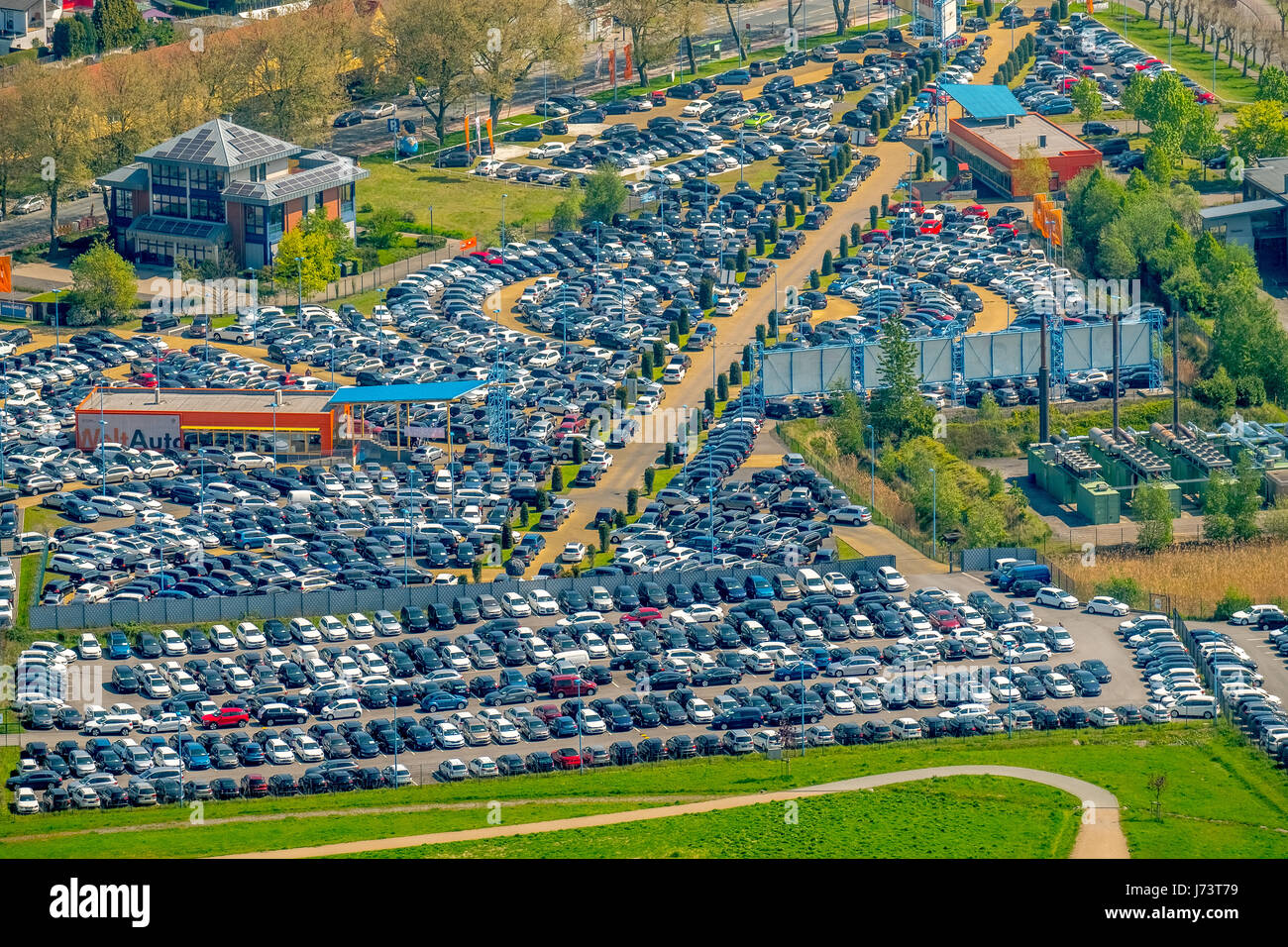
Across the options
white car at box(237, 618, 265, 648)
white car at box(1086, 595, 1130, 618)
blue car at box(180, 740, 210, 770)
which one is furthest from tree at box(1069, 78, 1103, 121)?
blue car at box(180, 740, 210, 770)

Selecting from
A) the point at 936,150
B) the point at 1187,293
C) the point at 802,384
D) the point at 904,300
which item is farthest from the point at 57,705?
the point at 936,150

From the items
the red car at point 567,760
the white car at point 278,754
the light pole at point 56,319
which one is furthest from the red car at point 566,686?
the light pole at point 56,319

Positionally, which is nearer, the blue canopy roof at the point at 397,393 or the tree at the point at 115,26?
the blue canopy roof at the point at 397,393

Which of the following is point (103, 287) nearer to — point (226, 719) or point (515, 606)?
point (515, 606)

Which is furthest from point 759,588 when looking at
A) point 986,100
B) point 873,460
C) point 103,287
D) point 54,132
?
point 986,100

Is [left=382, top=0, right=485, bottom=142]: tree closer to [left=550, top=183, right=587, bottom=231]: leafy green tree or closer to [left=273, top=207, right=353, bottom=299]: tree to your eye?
[left=550, top=183, right=587, bottom=231]: leafy green tree

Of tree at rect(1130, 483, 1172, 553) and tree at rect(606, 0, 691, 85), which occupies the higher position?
tree at rect(606, 0, 691, 85)

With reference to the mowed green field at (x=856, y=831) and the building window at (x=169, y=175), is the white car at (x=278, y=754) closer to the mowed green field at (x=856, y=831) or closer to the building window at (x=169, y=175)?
the mowed green field at (x=856, y=831)
